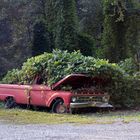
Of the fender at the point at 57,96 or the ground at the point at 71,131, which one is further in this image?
the fender at the point at 57,96

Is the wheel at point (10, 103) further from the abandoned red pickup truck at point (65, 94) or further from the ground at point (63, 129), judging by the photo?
the ground at point (63, 129)

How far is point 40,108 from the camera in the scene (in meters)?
19.1

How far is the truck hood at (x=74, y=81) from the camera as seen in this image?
17538mm

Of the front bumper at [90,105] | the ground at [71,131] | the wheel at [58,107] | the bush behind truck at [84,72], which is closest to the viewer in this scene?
the ground at [71,131]

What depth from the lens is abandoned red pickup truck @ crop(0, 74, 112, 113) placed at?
56.0 feet

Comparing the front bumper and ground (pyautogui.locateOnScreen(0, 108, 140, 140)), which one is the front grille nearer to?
the front bumper

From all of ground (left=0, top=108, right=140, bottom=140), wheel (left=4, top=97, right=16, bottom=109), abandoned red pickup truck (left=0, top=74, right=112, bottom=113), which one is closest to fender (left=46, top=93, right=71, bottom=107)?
abandoned red pickup truck (left=0, top=74, right=112, bottom=113)

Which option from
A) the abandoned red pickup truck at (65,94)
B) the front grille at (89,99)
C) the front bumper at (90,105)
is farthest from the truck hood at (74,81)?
the front bumper at (90,105)

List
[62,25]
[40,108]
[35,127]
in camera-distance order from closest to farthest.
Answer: [35,127] → [40,108] → [62,25]

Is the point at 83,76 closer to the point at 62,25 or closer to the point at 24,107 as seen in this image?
the point at 24,107

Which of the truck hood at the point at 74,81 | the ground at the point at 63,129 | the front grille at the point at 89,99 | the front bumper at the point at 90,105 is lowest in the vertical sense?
the ground at the point at 63,129

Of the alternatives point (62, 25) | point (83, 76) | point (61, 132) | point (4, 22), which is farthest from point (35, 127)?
point (4, 22)

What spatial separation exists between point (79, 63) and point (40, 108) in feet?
8.38

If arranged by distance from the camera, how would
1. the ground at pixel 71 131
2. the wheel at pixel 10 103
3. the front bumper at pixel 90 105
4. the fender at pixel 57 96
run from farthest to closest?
the wheel at pixel 10 103 < the fender at pixel 57 96 < the front bumper at pixel 90 105 < the ground at pixel 71 131
